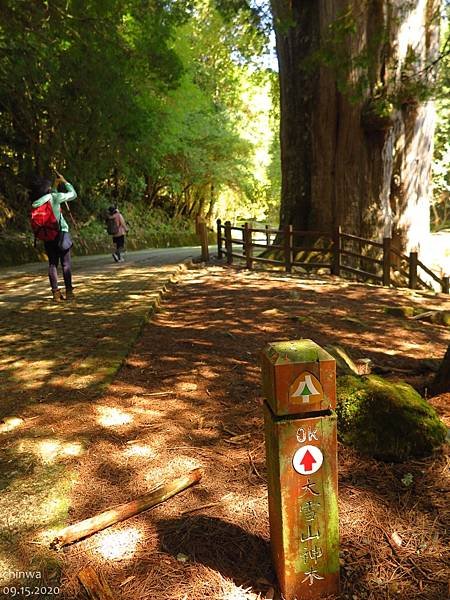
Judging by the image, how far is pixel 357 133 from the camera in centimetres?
1015

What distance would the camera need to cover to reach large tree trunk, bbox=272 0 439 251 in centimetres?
980

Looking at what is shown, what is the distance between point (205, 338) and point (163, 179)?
809 inches

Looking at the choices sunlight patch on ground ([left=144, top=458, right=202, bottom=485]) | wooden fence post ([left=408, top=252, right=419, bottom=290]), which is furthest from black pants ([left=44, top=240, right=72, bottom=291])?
wooden fence post ([left=408, top=252, right=419, bottom=290])

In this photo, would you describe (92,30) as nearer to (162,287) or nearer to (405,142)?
(162,287)

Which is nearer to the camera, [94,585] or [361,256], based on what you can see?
[94,585]

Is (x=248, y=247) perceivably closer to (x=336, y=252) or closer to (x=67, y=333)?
(x=336, y=252)

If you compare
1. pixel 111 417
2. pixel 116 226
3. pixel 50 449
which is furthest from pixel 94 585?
pixel 116 226

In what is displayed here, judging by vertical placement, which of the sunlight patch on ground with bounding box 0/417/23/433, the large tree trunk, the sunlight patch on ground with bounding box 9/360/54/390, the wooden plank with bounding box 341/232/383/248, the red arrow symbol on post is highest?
the large tree trunk

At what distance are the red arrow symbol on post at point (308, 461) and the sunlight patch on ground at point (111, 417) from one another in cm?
178

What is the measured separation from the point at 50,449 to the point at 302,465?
5.92 feet

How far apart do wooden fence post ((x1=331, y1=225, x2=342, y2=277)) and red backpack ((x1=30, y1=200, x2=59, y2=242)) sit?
20.2ft

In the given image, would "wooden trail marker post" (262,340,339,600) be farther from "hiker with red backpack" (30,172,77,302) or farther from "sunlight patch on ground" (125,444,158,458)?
"hiker with red backpack" (30,172,77,302)

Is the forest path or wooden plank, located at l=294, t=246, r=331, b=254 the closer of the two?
the forest path

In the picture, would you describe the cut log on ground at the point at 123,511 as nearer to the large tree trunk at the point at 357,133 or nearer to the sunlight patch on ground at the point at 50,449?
the sunlight patch on ground at the point at 50,449
